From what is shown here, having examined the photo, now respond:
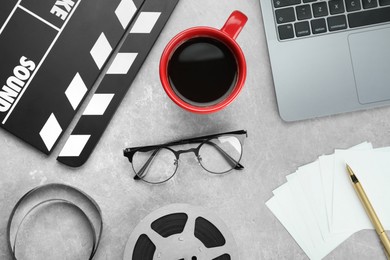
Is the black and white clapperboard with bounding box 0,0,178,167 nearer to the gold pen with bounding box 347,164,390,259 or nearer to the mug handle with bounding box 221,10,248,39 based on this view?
the mug handle with bounding box 221,10,248,39

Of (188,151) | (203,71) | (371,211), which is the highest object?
(203,71)

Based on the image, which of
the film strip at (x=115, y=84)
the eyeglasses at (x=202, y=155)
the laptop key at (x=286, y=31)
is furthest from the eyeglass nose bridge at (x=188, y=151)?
the laptop key at (x=286, y=31)

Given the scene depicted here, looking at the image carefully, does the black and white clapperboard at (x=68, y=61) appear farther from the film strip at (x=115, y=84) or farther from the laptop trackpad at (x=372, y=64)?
the laptop trackpad at (x=372, y=64)

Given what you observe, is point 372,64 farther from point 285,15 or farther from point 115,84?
point 115,84

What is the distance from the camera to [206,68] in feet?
2.43

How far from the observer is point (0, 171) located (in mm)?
804

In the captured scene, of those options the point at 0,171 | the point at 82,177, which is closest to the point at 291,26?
the point at 82,177

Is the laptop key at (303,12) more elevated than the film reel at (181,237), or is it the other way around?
the laptop key at (303,12)

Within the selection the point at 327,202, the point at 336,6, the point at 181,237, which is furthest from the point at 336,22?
the point at 181,237

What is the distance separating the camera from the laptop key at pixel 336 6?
0.78 meters

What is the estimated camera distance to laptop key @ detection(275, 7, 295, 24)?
0.78 meters

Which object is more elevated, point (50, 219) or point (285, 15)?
point (285, 15)

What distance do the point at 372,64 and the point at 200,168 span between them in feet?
1.00

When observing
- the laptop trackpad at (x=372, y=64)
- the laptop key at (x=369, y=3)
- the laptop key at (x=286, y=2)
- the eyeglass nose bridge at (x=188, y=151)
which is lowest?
the eyeglass nose bridge at (x=188, y=151)
